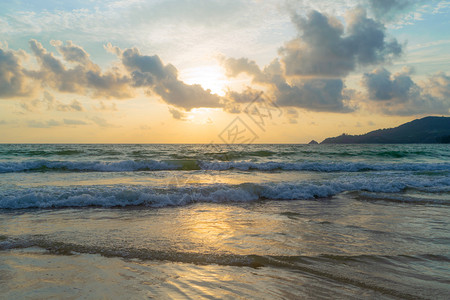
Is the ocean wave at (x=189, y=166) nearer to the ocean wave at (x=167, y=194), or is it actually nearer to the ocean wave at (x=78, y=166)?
the ocean wave at (x=78, y=166)

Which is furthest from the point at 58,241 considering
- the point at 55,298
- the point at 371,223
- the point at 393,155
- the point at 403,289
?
the point at 393,155

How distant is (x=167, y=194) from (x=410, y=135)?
16505 cm

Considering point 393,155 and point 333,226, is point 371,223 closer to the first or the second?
point 333,226

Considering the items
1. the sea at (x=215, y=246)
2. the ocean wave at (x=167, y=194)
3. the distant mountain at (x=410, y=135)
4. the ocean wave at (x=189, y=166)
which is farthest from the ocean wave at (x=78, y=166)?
the distant mountain at (x=410, y=135)

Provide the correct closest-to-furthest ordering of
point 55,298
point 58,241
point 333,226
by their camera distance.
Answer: point 55,298
point 58,241
point 333,226

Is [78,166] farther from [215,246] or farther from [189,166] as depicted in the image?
[215,246]

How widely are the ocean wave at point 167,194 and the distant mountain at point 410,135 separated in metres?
130

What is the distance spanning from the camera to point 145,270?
418 cm

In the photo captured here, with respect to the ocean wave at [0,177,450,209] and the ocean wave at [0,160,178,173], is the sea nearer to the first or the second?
the ocean wave at [0,177,450,209]

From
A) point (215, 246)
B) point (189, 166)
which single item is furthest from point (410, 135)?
point (215, 246)

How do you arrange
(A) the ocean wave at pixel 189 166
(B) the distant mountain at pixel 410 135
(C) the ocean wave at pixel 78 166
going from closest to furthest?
(C) the ocean wave at pixel 78 166, (A) the ocean wave at pixel 189 166, (B) the distant mountain at pixel 410 135

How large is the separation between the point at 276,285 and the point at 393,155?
139ft

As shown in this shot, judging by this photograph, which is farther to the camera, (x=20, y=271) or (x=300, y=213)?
(x=300, y=213)

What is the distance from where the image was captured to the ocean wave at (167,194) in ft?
30.1
